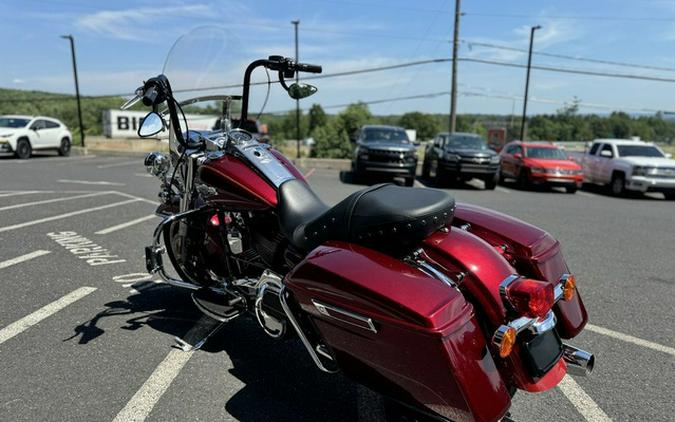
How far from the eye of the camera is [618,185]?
14055mm

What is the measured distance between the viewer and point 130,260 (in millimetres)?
5297

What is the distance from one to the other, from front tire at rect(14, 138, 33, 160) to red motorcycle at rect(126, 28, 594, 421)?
1859 cm

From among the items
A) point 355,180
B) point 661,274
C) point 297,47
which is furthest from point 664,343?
point 297,47

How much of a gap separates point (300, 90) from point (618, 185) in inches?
524

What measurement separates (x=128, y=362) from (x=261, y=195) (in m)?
1.37

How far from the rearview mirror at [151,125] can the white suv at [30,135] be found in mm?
18582

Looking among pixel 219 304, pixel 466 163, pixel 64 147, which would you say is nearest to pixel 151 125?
pixel 219 304

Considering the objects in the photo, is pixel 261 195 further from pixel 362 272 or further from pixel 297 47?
pixel 297 47

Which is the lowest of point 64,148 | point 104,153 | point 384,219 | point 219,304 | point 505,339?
point 104,153

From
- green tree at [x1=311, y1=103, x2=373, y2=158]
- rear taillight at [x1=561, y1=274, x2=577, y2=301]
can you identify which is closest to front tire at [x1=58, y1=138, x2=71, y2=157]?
green tree at [x1=311, y1=103, x2=373, y2=158]

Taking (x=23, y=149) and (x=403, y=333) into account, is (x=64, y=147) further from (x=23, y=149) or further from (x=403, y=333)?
(x=403, y=333)

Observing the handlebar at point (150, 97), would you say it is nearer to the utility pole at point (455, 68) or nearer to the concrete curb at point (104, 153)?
the concrete curb at point (104, 153)

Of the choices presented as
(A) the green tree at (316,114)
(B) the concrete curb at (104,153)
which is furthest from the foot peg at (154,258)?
(A) the green tree at (316,114)

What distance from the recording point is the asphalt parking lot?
268cm
